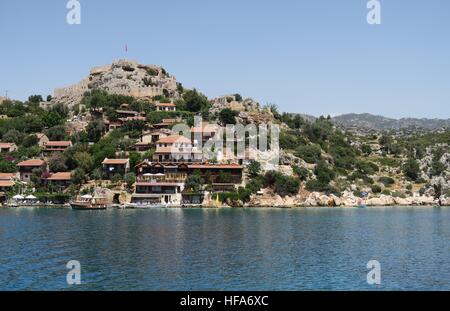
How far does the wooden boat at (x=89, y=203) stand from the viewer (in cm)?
6319

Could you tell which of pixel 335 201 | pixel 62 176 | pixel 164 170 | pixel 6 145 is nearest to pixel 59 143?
pixel 6 145

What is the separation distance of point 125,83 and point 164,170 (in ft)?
129

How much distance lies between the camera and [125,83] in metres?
106

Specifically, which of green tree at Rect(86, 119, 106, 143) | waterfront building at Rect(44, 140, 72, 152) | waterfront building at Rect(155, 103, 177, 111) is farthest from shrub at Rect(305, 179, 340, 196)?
waterfront building at Rect(44, 140, 72, 152)

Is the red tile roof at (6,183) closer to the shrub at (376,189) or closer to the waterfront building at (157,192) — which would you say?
the waterfront building at (157,192)

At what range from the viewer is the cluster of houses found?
69438 mm

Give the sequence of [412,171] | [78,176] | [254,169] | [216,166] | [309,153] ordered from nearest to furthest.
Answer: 1. [216,166]
2. [254,169]
3. [78,176]
4. [309,153]
5. [412,171]

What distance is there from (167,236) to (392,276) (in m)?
16.4

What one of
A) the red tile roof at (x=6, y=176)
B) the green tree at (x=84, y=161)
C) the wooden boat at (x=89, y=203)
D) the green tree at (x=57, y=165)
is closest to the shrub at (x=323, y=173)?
the wooden boat at (x=89, y=203)

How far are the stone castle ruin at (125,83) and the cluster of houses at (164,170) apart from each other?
75.2 feet

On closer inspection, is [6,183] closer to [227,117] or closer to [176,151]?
[176,151]

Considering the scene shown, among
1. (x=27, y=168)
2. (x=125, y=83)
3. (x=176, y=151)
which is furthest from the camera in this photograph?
(x=125, y=83)

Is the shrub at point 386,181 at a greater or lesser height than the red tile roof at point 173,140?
lesser

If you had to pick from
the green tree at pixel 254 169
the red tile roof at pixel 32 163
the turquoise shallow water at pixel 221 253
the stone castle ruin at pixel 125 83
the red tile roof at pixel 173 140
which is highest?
the stone castle ruin at pixel 125 83
